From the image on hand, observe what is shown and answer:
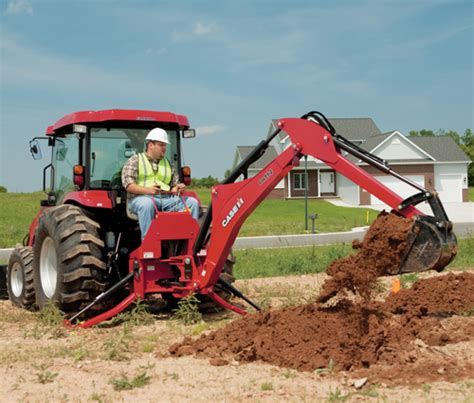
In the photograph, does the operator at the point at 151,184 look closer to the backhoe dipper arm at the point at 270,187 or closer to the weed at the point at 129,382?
the backhoe dipper arm at the point at 270,187

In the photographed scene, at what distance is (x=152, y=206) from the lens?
293 inches

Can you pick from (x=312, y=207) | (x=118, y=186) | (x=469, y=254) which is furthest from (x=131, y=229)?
(x=312, y=207)

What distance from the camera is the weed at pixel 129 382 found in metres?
4.80

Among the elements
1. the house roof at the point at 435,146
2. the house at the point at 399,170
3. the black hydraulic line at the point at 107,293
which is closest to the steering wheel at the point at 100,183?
the black hydraulic line at the point at 107,293

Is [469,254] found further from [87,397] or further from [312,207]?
[312,207]

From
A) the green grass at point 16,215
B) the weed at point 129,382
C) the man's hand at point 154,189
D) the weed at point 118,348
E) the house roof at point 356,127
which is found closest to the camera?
the weed at point 129,382

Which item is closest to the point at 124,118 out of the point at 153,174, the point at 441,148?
the point at 153,174

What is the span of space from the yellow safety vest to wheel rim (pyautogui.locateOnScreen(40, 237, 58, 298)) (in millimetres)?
1506

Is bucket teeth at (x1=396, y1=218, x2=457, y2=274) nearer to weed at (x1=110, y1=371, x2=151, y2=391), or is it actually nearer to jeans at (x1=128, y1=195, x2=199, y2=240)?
weed at (x1=110, y1=371, x2=151, y2=391)

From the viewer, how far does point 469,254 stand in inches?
560

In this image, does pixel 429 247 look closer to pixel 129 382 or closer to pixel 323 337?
pixel 323 337

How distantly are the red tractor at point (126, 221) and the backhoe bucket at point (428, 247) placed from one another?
0.57 ft

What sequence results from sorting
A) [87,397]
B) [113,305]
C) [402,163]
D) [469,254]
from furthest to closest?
[402,163], [469,254], [113,305], [87,397]

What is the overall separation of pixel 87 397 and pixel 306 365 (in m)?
1.77
